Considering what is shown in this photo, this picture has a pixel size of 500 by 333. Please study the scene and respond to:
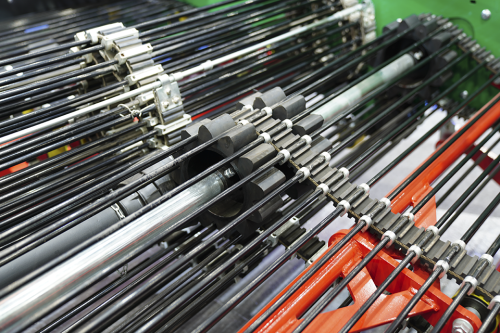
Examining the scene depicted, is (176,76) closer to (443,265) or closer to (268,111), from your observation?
(268,111)

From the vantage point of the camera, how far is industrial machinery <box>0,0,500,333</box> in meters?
0.99

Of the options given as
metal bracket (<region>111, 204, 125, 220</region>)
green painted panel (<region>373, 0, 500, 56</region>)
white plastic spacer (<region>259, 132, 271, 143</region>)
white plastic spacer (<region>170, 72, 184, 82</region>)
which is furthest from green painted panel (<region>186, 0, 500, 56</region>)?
metal bracket (<region>111, 204, 125, 220</region>)

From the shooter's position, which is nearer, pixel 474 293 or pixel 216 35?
pixel 474 293

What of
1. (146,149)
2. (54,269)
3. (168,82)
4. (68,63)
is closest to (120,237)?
(54,269)

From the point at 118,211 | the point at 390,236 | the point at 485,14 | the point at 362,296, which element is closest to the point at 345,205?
the point at 390,236

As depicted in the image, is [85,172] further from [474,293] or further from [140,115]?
[474,293]

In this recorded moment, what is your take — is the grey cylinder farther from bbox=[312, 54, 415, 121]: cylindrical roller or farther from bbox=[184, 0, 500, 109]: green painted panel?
bbox=[184, 0, 500, 109]: green painted panel

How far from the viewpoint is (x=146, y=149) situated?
5.01 feet

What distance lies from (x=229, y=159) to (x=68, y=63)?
30.3 inches

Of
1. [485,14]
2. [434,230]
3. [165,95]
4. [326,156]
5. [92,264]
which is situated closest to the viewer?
[92,264]

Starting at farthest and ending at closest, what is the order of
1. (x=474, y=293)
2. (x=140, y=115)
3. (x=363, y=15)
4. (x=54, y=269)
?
(x=363, y=15)
(x=140, y=115)
(x=474, y=293)
(x=54, y=269)

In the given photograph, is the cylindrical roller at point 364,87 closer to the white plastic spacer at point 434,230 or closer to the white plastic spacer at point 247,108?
the white plastic spacer at point 247,108

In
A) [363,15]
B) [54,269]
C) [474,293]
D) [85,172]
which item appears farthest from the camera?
[363,15]

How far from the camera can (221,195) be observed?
43.4 inches
